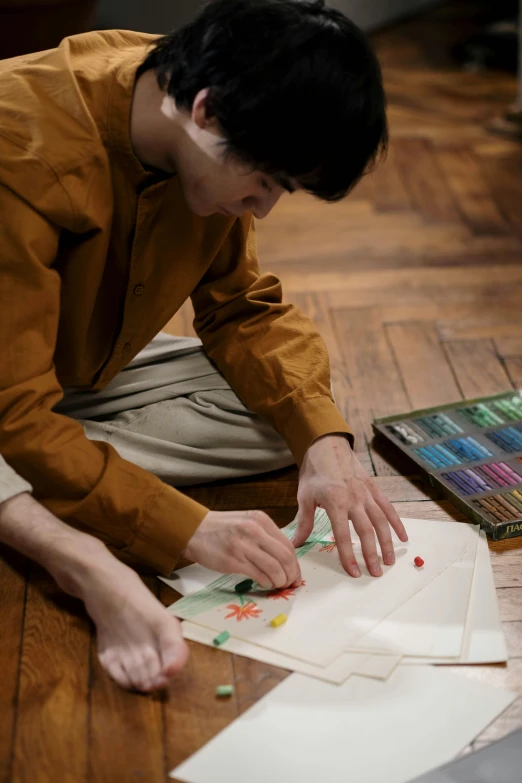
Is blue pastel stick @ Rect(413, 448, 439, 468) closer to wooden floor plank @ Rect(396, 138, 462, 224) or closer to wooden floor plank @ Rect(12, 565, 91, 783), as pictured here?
wooden floor plank @ Rect(12, 565, 91, 783)

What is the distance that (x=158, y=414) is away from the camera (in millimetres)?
1387

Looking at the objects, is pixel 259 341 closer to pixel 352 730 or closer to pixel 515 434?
pixel 515 434

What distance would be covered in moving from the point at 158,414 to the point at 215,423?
79 millimetres

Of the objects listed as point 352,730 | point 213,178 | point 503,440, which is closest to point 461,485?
point 503,440

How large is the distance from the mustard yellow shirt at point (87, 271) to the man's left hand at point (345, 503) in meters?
0.04

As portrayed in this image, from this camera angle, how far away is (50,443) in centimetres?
106

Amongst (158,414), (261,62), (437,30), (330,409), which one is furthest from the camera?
(437,30)

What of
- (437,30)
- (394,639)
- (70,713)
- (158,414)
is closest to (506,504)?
(394,639)

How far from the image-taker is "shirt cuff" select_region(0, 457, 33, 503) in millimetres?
1036

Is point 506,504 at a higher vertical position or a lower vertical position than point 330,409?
lower

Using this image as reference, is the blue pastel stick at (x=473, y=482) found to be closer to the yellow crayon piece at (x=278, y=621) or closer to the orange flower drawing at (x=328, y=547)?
the orange flower drawing at (x=328, y=547)

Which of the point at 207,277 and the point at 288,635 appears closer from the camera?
the point at 288,635

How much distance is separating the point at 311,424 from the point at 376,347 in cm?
60

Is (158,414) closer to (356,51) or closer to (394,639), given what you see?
(394,639)
